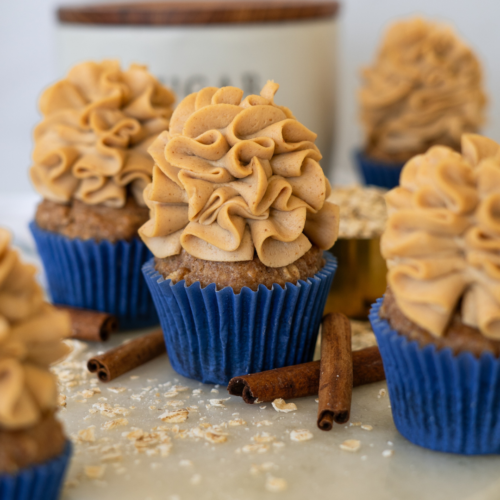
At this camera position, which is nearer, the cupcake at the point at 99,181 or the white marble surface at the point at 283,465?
the white marble surface at the point at 283,465

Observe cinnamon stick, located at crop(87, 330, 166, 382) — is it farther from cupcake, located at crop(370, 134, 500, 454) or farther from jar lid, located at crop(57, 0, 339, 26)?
jar lid, located at crop(57, 0, 339, 26)

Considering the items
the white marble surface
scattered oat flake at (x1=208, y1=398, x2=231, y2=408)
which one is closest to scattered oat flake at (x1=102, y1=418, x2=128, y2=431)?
the white marble surface

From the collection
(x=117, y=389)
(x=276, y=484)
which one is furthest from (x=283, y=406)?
(x=117, y=389)

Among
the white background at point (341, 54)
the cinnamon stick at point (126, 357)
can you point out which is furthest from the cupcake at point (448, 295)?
the white background at point (341, 54)

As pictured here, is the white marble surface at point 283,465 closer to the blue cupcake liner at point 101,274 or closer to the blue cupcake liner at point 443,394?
the blue cupcake liner at point 443,394

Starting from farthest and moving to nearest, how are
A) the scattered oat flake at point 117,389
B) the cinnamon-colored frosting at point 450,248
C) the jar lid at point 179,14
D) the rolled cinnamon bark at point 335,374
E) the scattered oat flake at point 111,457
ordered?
the jar lid at point 179,14 < the scattered oat flake at point 117,389 < the rolled cinnamon bark at point 335,374 < the scattered oat flake at point 111,457 < the cinnamon-colored frosting at point 450,248

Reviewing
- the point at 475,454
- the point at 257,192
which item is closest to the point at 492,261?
the point at 475,454

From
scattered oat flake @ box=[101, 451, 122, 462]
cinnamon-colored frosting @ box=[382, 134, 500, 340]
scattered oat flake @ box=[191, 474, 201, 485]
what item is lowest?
scattered oat flake @ box=[191, 474, 201, 485]

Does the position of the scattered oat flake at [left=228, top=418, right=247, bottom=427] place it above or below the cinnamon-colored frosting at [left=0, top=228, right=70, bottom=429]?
below
